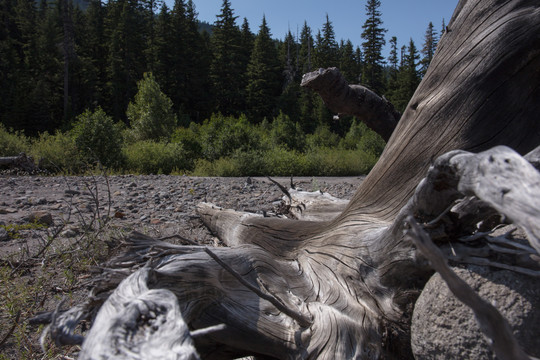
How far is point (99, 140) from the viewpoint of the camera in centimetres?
1437

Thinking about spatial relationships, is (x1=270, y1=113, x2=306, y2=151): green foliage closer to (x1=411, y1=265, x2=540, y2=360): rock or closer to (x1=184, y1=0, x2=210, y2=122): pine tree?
(x1=411, y1=265, x2=540, y2=360): rock

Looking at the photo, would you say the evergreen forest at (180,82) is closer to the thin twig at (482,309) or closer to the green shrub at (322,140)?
the green shrub at (322,140)

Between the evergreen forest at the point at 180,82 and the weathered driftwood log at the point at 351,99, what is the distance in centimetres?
1192

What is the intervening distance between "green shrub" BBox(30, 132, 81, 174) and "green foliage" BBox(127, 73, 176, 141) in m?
7.72

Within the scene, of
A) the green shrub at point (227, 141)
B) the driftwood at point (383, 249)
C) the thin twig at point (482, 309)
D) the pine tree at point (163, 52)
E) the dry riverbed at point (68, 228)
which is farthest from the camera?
the pine tree at point (163, 52)

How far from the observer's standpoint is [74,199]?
6.80m

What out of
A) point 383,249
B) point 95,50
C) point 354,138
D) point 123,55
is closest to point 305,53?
point 123,55

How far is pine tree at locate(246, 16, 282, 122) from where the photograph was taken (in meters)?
46.9

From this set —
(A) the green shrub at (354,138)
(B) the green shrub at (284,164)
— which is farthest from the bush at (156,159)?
(A) the green shrub at (354,138)

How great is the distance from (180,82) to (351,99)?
1736 inches

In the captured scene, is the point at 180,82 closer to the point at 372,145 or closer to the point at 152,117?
the point at 152,117

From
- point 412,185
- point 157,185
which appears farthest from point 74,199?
point 412,185

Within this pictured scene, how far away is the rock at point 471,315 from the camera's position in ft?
5.26

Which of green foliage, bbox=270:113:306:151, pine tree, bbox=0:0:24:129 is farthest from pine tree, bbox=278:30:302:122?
pine tree, bbox=0:0:24:129
